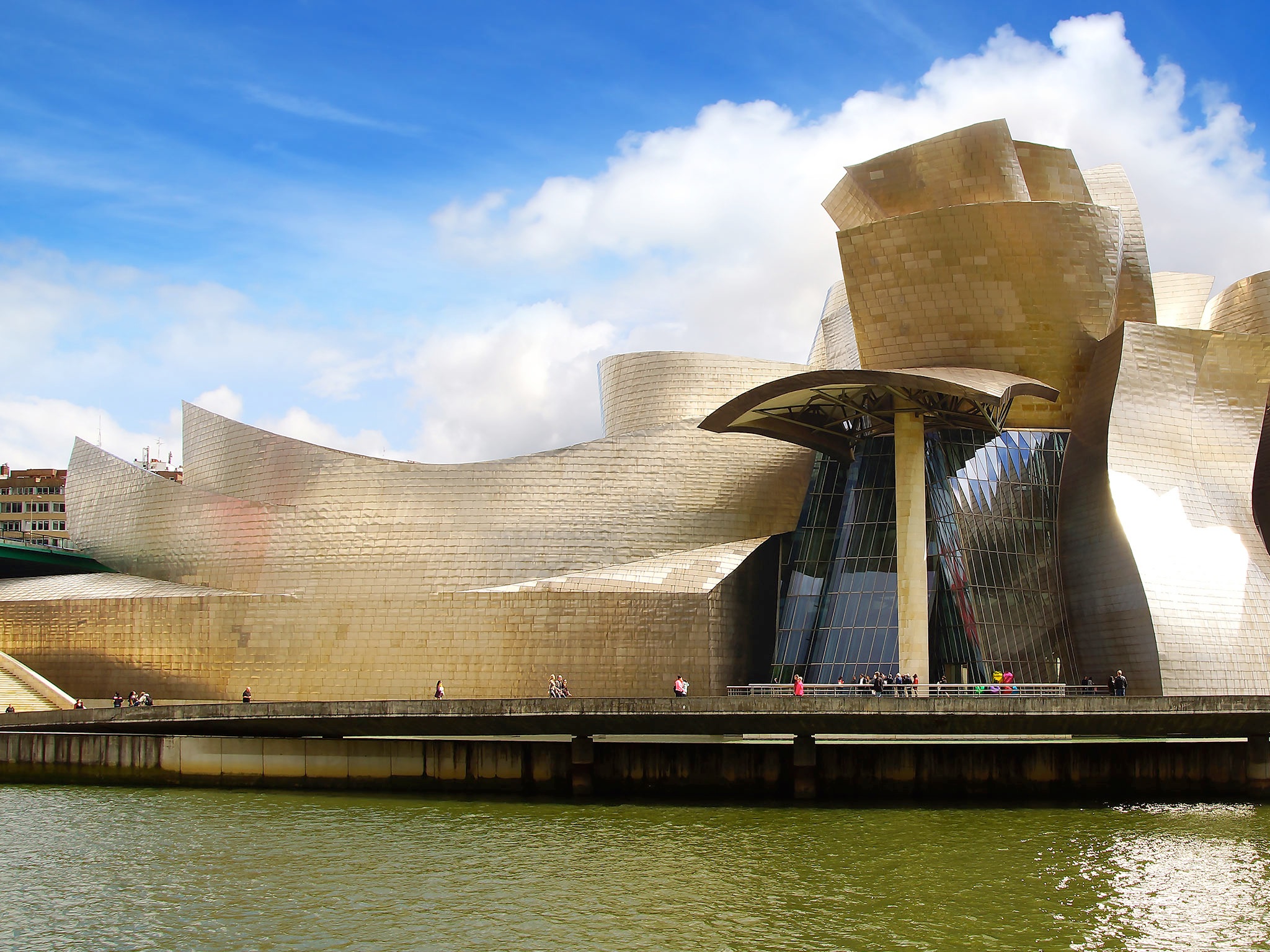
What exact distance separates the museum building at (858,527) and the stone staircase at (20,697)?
215 cm

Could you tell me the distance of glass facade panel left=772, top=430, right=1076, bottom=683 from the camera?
103ft

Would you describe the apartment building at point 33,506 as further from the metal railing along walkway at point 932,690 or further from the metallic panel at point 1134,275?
the metallic panel at point 1134,275

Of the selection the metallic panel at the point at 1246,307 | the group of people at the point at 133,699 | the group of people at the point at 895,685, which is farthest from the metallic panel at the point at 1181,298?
the group of people at the point at 133,699

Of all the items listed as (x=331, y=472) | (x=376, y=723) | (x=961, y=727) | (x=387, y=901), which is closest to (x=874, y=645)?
(x=961, y=727)

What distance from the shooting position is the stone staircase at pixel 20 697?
3106 cm

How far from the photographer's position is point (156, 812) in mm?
20375

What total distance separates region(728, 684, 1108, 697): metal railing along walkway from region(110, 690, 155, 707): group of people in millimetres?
15070

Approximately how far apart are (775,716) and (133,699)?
60.1ft

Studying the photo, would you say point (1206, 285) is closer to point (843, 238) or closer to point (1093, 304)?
point (1093, 304)

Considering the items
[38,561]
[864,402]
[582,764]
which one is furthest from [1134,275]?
[38,561]

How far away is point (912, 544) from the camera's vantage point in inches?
1170

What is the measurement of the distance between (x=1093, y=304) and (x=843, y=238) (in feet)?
22.8

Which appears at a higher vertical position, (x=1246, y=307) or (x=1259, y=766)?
(x=1246, y=307)

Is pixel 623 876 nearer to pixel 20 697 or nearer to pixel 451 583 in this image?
pixel 451 583
